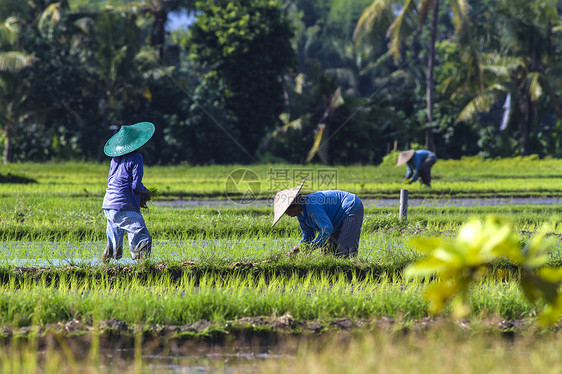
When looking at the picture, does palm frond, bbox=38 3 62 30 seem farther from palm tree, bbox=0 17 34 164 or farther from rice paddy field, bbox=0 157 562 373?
rice paddy field, bbox=0 157 562 373

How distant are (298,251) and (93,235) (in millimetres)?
3182

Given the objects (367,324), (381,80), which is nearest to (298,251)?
(367,324)

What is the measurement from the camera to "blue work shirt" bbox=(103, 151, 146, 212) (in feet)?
21.0

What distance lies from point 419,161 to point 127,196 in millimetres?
8846

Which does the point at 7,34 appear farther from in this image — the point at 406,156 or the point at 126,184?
the point at 126,184

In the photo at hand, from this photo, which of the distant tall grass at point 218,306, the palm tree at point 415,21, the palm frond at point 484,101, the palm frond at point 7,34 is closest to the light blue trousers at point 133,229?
the distant tall grass at point 218,306

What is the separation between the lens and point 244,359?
4145mm

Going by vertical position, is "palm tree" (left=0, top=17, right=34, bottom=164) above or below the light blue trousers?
above

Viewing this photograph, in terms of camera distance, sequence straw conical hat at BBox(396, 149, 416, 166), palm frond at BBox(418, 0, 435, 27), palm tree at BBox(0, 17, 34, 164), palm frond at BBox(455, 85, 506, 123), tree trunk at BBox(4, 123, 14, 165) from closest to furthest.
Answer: straw conical hat at BBox(396, 149, 416, 166) → palm tree at BBox(0, 17, 34, 164) → palm frond at BBox(418, 0, 435, 27) → tree trunk at BBox(4, 123, 14, 165) → palm frond at BBox(455, 85, 506, 123)

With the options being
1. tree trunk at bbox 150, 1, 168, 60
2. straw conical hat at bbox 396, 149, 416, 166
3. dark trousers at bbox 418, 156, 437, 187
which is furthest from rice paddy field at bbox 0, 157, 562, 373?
tree trunk at bbox 150, 1, 168, 60

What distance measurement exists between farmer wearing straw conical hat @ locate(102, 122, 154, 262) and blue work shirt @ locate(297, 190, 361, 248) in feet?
4.87

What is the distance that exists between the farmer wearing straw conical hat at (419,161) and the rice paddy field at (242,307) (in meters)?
4.23

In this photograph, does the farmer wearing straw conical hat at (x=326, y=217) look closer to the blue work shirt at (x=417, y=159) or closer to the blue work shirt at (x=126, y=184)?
the blue work shirt at (x=126, y=184)

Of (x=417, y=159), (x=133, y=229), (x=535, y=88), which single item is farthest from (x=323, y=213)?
(x=535, y=88)
